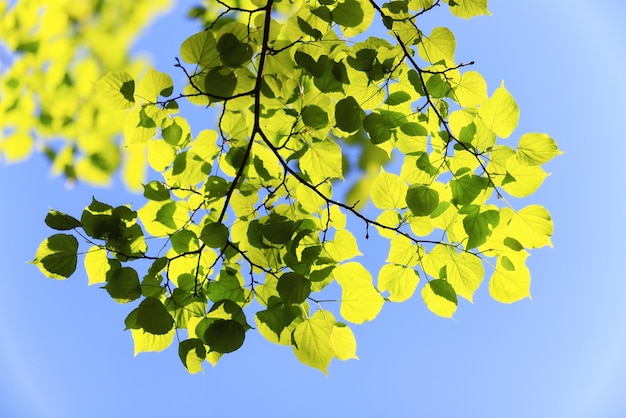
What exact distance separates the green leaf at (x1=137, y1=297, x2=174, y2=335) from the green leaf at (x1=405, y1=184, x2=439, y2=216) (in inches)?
25.6

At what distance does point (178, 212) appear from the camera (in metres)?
1.23

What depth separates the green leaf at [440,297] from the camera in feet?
3.41

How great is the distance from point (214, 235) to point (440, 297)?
2.09 feet

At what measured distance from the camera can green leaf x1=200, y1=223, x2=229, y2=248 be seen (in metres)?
1.02

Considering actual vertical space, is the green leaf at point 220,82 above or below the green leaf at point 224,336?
above

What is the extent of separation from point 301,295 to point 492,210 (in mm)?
512

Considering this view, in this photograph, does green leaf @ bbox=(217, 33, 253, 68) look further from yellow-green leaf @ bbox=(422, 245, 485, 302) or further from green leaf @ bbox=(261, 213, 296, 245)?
yellow-green leaf @ bbox=(422, 245, 485, 302)

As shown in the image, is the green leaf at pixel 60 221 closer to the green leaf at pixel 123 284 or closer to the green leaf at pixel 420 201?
the green leaf at pixel 123 284

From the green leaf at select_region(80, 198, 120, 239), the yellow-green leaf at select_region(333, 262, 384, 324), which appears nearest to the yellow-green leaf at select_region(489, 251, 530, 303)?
the yellow-green leaf at select_region(333, 262, 384, 324)

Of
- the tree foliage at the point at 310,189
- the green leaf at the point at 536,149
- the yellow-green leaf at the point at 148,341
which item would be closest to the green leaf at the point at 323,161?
the tree foliage at the point at 310,189

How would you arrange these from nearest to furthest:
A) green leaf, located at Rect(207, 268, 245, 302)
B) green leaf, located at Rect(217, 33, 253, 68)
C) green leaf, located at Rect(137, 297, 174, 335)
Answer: green leaf, located at Rect(137, 297, 174, 335) → green leaf, located at Rect(217, 33, 253, 68) → green leaf, located at Rect(207, 268, 245, 302)

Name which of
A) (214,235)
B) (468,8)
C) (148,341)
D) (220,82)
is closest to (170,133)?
(220,82)

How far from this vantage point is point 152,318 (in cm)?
91

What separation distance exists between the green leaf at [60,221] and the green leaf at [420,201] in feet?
2.81
